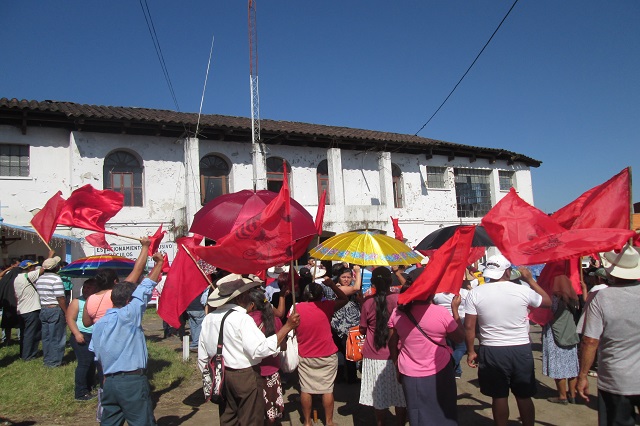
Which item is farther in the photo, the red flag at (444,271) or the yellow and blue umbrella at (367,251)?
the yellow and blue umbrella at (367,251)

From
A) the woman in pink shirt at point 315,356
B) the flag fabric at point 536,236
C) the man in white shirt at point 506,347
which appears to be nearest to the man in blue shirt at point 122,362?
the woman in pink shirt at point 315,356

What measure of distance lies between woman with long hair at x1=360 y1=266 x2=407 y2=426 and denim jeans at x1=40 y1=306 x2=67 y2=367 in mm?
5565

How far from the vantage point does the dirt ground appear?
507 centimetres

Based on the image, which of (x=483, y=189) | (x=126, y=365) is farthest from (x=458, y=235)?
(x=483, y=189)

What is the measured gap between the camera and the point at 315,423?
5.12m

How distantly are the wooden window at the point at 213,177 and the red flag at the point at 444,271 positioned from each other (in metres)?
13.5

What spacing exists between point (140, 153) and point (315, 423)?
42.3 feet

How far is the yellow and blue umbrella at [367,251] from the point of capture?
521 cm

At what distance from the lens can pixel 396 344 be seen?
4199 millimetres

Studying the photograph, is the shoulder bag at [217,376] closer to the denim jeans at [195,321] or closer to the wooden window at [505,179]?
the denim jeans at [195,321]

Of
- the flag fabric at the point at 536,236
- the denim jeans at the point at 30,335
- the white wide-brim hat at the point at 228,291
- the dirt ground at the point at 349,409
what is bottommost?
the dirt ground at the point at 349,409

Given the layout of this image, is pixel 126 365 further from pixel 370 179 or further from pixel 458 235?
pixel 370 179

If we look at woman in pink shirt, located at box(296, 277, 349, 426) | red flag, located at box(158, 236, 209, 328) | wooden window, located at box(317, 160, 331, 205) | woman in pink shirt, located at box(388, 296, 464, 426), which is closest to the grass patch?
red flag, located at box(158, 236, 209, 328)

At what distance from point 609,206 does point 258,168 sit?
44.7 ft
